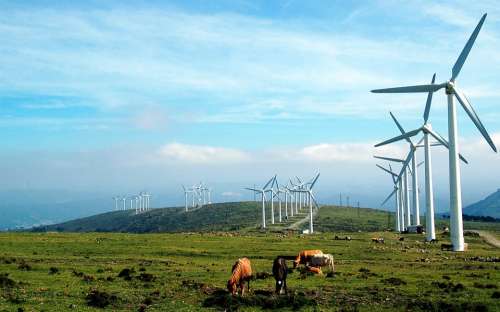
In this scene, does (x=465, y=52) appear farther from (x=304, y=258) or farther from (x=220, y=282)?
(x=220, y=282)

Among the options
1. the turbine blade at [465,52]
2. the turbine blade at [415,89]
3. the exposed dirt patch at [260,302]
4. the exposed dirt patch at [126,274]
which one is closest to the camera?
the exposed dirt patch at [260,302]

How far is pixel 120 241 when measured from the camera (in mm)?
71812

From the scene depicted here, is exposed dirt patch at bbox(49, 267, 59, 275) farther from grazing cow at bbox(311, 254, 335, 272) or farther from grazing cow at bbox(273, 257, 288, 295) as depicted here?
grazing cow at bbox(311, 254, 335, 272)

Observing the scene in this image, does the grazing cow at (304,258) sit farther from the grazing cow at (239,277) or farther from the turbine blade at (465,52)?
the turbine blade at (465,52)

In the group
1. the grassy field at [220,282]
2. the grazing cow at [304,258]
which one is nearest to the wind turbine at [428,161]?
the grassy field at [220,282]

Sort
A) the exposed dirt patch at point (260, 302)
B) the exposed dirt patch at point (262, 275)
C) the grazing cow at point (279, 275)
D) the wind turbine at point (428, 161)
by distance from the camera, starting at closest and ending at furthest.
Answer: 1. the exposed dirt patch at point (260, 302)
2. the grazing cow at point (279, 275)
3. the exposed dirt patch at point (262, 275)
4. the wind turbine at point (428, 161)

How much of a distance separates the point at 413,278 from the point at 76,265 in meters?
23.9

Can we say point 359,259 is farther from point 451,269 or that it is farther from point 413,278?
point 413,278

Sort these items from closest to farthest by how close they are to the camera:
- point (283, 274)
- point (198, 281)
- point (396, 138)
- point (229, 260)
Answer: point (283, 274)
point (198, 281)
point (229, 260)
point (396, 138)

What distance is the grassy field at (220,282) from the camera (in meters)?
26.2

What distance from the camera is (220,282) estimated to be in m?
33.7

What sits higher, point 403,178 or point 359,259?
point 403,178

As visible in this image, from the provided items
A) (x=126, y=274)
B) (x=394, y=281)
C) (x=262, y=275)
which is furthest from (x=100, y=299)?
(x=394, y=281)

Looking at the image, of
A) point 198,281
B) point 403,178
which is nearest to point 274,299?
point 198,281
